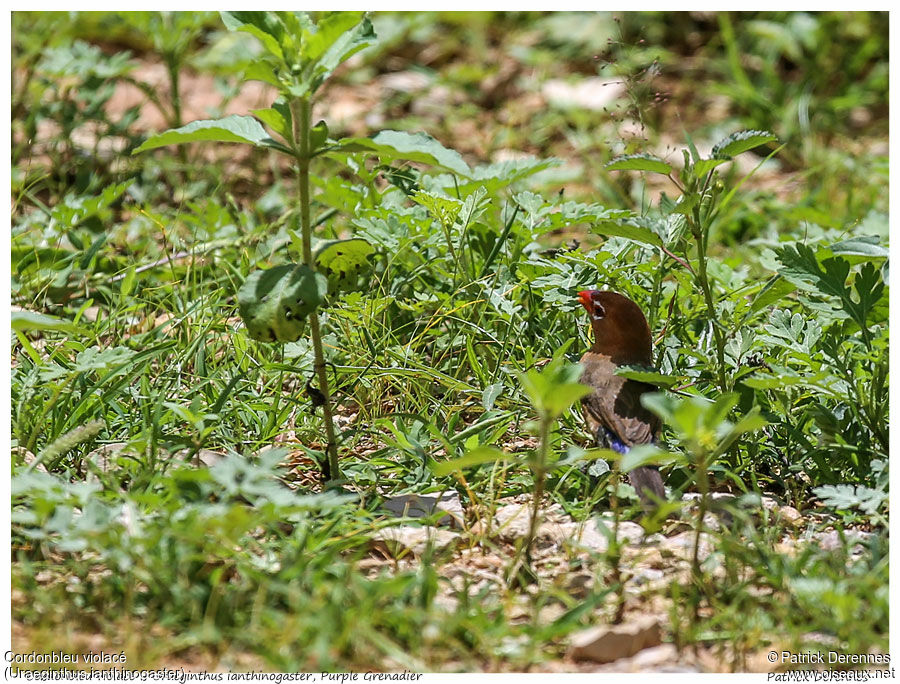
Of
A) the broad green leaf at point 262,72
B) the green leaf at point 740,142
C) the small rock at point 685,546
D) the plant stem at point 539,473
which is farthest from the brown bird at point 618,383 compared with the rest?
the broad green leaf at point 262,72

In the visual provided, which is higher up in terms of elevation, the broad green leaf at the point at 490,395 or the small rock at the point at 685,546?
the broad green leaf at the point at 490,395

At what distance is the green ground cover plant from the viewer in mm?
2359

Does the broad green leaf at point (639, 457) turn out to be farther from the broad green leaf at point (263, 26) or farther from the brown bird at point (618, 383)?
the broad green leaf at point (263, 26)

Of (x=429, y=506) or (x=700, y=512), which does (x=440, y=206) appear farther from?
(x=700, y=512)

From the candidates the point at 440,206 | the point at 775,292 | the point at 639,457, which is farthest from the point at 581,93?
the point at 639,457

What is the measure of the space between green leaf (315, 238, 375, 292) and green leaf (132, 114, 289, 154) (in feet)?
1.21

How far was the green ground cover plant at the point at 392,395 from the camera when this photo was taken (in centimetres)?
236

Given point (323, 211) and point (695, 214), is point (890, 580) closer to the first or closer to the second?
point (695, 214)

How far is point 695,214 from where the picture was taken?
9.71 feet

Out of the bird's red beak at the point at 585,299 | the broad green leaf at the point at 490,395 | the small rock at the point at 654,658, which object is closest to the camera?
the small rock at the point at 654,658

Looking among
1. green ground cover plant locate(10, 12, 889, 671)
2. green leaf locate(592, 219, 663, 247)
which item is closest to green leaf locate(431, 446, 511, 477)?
green ground cover plant locate(10, 12, 889, 671)

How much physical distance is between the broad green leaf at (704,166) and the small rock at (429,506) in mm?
1148

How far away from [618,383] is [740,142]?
80cm

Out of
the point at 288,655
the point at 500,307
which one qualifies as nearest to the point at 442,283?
the point at 500,307
